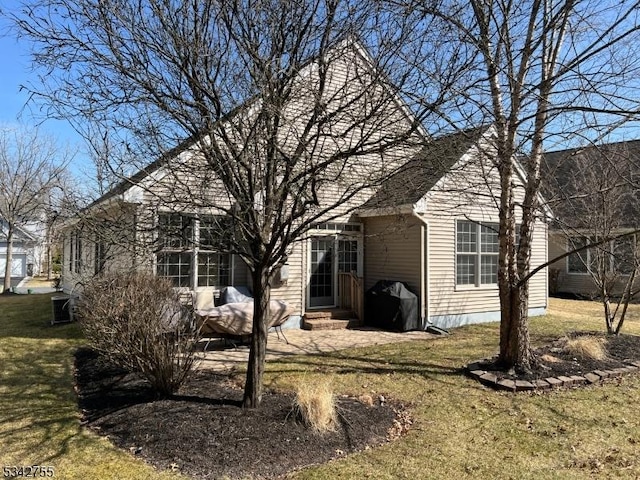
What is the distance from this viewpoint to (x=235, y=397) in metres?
5.58

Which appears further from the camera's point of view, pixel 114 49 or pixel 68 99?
pixel 68 99

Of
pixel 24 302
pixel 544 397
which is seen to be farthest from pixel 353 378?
pixel 24 302

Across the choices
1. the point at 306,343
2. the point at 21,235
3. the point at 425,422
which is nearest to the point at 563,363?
the point at 425,422

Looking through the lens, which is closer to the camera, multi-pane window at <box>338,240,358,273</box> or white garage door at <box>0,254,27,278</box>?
multi-pane window at <box>338,240,358,273</box>

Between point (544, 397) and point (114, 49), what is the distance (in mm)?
6246

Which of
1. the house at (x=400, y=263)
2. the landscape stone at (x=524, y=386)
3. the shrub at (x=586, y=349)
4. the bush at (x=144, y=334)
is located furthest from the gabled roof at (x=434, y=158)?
the shrub at (x=586, y=349)

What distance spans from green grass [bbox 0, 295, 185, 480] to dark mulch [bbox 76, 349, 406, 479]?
0.19m

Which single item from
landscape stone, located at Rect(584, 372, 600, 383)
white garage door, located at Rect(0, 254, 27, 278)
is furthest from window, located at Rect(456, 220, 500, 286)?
white garage door, located at Rect(0, 254, 27, 278)

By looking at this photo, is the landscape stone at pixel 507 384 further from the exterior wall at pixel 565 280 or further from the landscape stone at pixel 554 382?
the exterior wall at pixel 565 280

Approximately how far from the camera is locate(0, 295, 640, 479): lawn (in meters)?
4.12

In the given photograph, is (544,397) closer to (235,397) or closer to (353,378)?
(353,378)

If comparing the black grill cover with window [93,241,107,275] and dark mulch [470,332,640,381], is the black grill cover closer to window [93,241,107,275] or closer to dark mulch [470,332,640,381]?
dark mulch [470,332,640,381]

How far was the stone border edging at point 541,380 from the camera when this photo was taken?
635cm

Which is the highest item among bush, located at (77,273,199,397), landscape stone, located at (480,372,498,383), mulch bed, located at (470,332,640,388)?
bush, located at (77,273,199,397)
